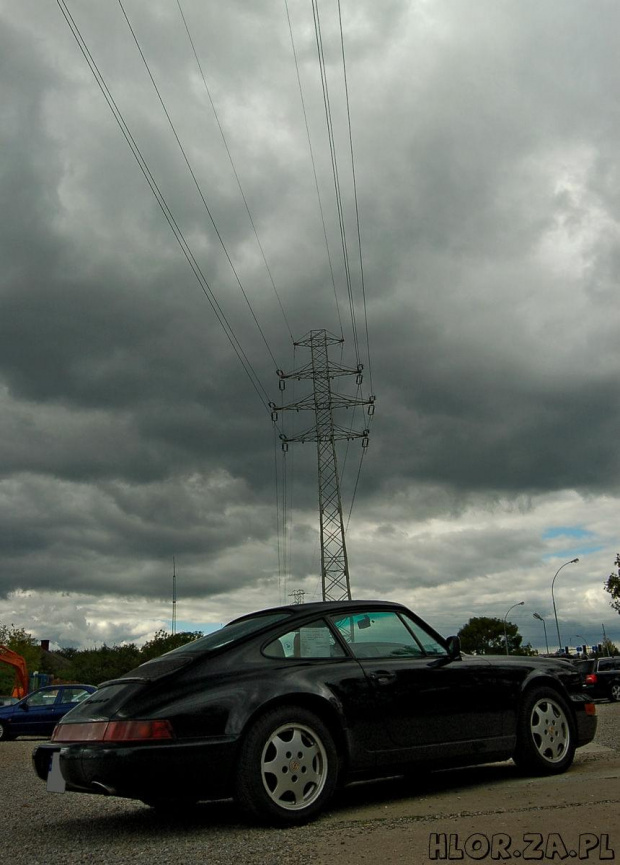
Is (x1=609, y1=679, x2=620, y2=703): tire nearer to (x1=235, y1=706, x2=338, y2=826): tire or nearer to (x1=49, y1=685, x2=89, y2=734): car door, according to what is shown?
(x1=49, y1=685, x2=89, y2=734): car door

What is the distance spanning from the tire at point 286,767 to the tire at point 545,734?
182 cm

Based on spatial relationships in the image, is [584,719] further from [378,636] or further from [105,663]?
[105,663]

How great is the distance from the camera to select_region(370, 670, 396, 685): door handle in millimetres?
5367

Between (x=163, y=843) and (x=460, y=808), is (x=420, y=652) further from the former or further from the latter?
(x=163, y=843)

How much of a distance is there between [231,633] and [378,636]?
1.04 meters

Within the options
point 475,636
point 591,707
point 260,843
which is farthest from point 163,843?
point 475,636

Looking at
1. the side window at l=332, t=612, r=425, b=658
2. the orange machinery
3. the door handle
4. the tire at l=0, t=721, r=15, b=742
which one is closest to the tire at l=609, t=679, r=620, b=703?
the tire at l=0, t=721, r=15, b=742

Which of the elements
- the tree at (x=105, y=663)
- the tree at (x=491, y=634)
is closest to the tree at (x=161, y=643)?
the tree at (x=105, y=663)

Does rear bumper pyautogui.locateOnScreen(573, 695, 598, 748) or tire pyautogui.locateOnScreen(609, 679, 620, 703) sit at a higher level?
tire pyautogui.locateOnScreen(609, 679, 620, 703)

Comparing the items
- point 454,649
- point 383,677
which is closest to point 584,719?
point 454,649

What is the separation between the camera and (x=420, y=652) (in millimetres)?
5871

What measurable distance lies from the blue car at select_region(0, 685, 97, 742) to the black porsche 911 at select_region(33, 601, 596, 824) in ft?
48.3

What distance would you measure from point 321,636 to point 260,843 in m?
1.45

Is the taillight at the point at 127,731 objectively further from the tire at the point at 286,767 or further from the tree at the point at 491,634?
the tree at the point at 491,634
